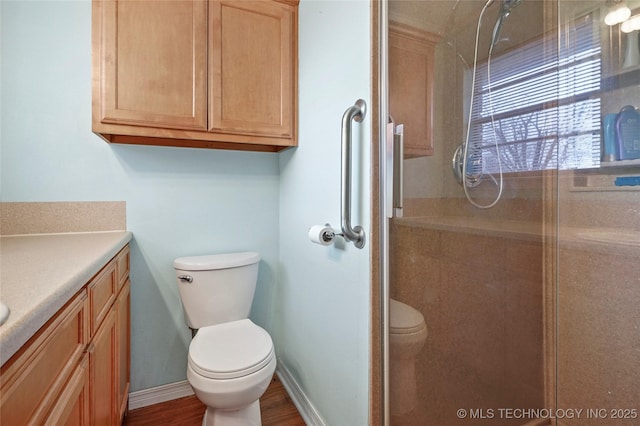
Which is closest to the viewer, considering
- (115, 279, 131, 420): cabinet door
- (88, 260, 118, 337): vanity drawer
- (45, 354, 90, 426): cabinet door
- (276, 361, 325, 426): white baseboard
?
(45, 354, 90, 426): cabinet door

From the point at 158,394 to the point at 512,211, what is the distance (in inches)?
80.3

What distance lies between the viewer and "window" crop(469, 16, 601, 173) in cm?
122

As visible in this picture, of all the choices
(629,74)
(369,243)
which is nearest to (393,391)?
(369,243)

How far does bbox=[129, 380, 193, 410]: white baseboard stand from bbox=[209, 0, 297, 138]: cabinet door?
1457mm

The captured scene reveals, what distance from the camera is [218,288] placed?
159 cm

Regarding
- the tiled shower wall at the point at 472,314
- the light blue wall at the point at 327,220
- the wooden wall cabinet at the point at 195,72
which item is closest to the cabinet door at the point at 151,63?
the wooden wall cabinet at the point at 195,72

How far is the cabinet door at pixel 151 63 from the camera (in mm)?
1335

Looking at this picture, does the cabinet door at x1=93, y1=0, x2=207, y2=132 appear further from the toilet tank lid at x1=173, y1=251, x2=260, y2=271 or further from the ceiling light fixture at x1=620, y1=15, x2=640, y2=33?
the ceiling light fixture at x1=620, y1=15, x2=640, y2=33

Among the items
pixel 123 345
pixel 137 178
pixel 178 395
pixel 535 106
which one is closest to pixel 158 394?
pixel 178 395

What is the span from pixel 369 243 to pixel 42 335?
88 centimetres

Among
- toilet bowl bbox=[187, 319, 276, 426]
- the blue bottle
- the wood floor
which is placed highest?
the blue bottle

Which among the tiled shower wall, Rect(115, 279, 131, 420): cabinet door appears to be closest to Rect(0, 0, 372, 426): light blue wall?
Rect(115, 279, 131, 420): cabinet door

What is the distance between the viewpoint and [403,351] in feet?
3.62

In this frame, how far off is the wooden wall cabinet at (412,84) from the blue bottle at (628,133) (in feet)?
2.26
